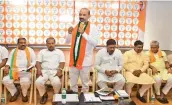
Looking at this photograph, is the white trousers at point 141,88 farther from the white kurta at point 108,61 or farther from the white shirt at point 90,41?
the white shirt at point 90,41

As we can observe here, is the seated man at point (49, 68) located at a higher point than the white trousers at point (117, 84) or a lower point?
higher

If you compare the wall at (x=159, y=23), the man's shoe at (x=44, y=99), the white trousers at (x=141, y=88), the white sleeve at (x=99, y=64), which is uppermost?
the wall at (x=159, y=23)

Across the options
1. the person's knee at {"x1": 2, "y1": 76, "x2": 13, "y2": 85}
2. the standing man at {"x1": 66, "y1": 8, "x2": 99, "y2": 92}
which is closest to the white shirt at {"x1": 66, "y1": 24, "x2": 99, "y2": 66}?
the standing man at {"x1": 66, "y1": 8, "x2": 99, "y2": 92}

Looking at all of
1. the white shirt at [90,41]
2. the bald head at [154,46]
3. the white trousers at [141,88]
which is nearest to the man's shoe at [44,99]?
the white shirt at [90,41]

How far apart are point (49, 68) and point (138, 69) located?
5.41 ft

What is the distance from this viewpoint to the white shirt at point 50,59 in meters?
4.98

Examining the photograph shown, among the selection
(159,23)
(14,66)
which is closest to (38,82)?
(14,66)

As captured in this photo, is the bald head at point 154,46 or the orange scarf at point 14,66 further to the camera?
the bald head at point 154,46

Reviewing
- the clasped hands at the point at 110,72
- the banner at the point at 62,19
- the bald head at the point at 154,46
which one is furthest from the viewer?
the banner at the point at 62,19

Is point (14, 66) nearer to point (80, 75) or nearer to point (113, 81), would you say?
point (80, 75)

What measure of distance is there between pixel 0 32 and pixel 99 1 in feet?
6.92

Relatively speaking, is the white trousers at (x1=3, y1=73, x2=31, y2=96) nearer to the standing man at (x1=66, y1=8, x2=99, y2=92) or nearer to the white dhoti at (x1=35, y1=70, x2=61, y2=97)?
the white dhoti at (x1=35, y1=70, x2=61, y2=97)

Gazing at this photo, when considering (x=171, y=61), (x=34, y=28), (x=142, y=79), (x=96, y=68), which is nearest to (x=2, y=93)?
(x=34, y=28)

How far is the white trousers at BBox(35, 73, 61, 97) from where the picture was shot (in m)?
4.73
